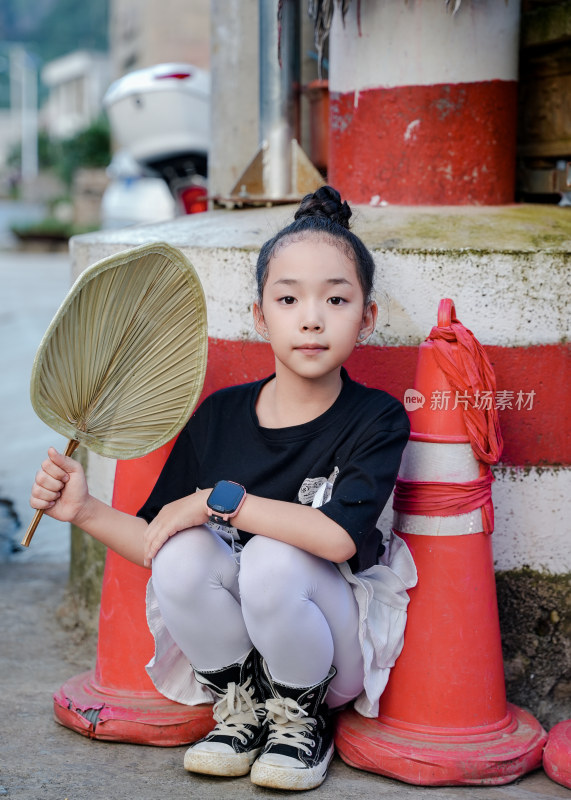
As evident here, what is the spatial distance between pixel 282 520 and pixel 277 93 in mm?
1975

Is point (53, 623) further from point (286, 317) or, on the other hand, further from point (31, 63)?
point (31, 63)

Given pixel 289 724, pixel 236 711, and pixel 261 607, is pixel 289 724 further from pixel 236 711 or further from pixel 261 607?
pixel 261 607

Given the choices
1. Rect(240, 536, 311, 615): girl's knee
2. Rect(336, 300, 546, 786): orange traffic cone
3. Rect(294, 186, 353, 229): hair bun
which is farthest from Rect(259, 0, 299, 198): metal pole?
Rect(240, 536, 311, 615): girl's knee

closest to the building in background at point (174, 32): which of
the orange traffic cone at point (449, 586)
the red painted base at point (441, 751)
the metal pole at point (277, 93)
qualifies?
the metal pole at point (277, 93)

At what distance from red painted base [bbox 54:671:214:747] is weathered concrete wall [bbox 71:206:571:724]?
0.60 meters

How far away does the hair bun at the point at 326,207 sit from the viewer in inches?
84.4

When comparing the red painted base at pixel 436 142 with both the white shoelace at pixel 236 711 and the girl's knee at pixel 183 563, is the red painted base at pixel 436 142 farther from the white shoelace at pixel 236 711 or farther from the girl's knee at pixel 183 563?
the white shoelace at pixel 236 711

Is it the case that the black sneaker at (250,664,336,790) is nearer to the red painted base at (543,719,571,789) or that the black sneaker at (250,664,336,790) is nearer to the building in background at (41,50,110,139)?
the red painted base at (543,719,571,789)

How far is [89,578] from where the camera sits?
2873 mm

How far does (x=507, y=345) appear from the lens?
2.31 meters

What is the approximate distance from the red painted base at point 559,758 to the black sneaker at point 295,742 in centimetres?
43

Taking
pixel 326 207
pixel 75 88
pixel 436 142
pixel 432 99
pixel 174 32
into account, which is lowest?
pixel 326 207

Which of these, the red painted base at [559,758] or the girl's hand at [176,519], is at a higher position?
the girl's hand at [176,519]

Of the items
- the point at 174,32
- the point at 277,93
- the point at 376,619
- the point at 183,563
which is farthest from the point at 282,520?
the point at 174,32
